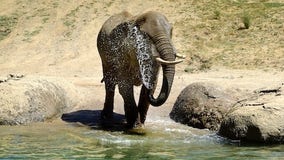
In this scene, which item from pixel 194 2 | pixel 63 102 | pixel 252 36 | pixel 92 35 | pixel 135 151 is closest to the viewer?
pixel 135 151

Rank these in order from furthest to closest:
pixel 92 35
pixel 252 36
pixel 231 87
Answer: pixel 92 35 → pixel 252 36 → pixel 231 87

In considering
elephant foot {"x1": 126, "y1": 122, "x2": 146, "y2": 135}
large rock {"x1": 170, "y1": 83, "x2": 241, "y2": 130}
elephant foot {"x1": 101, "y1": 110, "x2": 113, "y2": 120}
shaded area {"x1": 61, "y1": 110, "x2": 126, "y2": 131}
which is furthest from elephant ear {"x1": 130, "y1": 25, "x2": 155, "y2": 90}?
elephant foot {"x1": 101, "y1": 110, "x2": 113, "y2": 120}

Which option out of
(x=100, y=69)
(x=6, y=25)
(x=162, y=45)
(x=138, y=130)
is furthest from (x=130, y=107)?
(x=6, y=25)

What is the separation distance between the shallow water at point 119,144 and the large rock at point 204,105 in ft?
1.02

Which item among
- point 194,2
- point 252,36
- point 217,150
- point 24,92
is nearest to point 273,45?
point 252,36

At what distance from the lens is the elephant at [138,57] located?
10.9m

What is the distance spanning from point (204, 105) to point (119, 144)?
108 inches

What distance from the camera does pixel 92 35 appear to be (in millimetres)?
27203

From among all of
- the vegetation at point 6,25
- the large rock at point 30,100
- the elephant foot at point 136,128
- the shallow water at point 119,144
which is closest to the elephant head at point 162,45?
the elephant foot at point 136,128

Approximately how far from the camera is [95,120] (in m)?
13.4

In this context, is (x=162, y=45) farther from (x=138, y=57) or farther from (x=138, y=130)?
(x=138, y=130)

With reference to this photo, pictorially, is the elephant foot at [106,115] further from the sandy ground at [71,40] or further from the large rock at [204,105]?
the sandy ground at [71,40]

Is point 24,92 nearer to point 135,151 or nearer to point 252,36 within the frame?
point 135,151

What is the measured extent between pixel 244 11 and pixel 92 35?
6.77 meters
